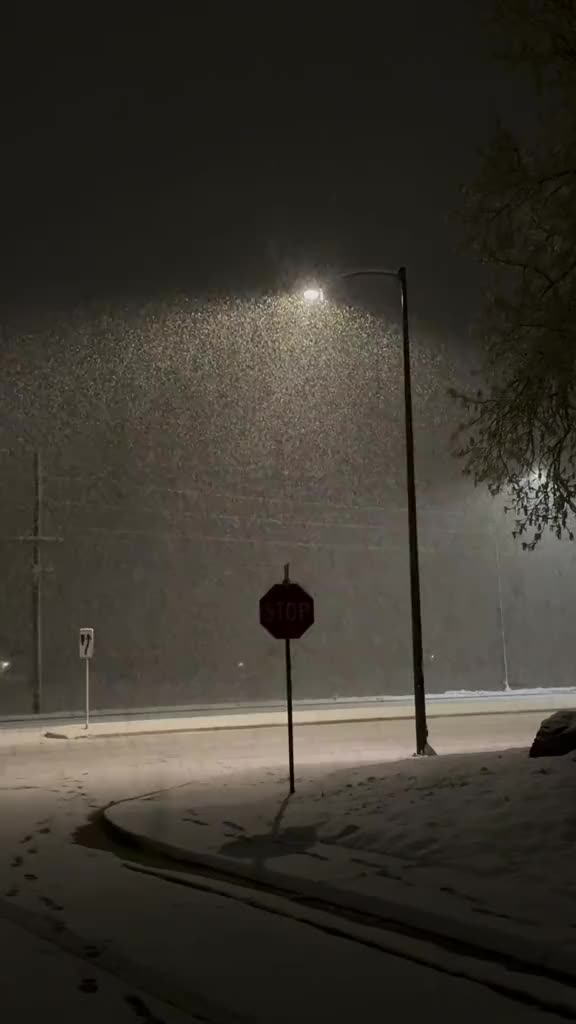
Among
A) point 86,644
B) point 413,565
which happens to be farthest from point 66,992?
point 86,644

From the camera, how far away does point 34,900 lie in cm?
741

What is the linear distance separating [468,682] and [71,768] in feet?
88.8

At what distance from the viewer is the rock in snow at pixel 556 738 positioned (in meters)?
11.5

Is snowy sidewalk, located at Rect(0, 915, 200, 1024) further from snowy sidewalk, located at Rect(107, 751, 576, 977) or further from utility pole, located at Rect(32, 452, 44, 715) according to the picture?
utility pole, located at Rect(32, 452, 44, 715)

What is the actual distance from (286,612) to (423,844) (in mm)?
3725

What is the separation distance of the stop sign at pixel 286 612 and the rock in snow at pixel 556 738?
2948mm

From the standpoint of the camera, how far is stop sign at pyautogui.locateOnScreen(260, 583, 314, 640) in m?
11.6

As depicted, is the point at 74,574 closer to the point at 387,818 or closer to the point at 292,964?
the point at 387,818

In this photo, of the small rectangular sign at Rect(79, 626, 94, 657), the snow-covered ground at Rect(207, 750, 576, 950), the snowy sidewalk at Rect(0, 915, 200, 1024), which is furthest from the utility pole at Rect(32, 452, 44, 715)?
the snowy sidewalk at Rect(0, 915, 200, 1024)

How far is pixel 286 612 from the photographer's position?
38.3 ft

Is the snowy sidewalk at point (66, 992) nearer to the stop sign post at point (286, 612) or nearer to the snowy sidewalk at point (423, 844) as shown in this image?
the snowy sidewalk at point (423, 844)

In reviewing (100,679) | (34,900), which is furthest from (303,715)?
(34,900)

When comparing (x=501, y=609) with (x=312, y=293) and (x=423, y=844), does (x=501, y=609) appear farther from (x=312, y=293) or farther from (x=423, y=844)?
(x=423, y=844)

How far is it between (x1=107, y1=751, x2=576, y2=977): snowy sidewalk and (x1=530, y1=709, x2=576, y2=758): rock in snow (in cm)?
36
